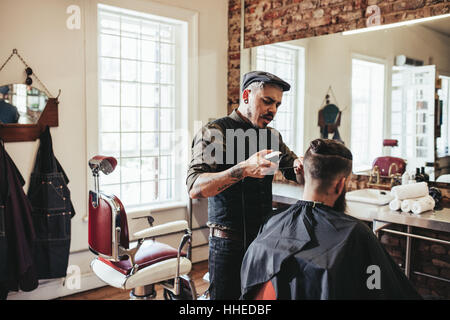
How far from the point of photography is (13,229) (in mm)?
2574

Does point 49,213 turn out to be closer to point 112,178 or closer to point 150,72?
point 112,178

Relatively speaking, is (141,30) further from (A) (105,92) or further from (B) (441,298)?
(B) (441,298)

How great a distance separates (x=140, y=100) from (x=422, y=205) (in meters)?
2.44

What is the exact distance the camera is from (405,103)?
2.87 metres

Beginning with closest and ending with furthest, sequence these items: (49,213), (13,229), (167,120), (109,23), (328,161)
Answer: (328,161), (13,229), (49,213), (109,23), (167,120)

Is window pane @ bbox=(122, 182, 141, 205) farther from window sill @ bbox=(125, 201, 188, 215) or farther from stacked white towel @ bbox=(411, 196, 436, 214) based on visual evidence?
stacked white towel @ bbox=(411, 196, 436, 214)

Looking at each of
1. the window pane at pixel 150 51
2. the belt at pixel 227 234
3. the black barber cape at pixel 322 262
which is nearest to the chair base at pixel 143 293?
the belt at pixel 227 234

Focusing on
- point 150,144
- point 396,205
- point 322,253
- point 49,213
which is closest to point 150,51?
point 150,144

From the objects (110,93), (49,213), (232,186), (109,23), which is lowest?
(49,213)

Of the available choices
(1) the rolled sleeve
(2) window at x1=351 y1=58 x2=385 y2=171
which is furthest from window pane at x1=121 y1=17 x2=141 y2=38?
(1) the rolled sleeve

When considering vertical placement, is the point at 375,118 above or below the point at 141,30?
below

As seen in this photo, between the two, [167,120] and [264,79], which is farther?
[167,120]
